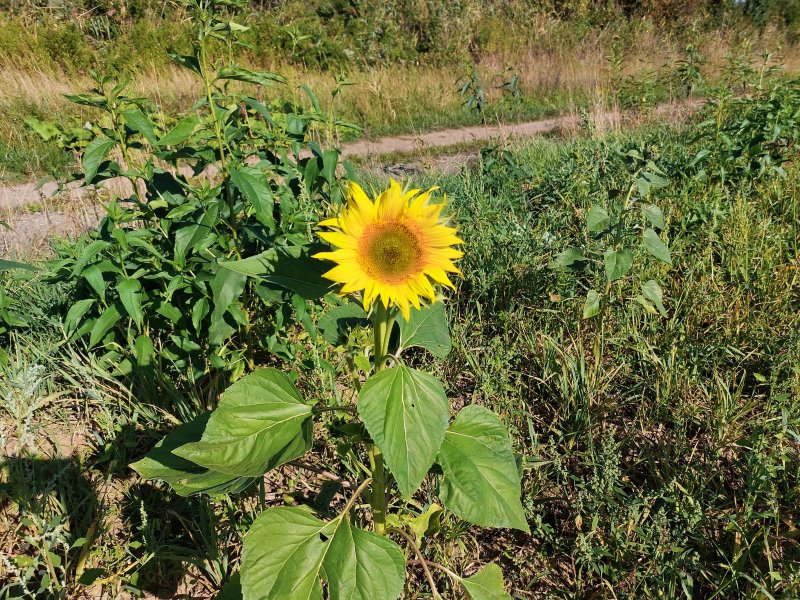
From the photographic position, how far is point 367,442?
54.5 inches

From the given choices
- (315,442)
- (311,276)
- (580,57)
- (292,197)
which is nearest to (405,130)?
(580,57)

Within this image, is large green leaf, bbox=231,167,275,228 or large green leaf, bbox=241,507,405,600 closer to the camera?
large green leaf, bbox=241,507,405,600

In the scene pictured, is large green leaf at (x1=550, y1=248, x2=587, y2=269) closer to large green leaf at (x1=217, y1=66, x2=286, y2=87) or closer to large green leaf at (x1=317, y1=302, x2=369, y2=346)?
large green leaf at (x1=317, y1=302, x2=369, y2=346)

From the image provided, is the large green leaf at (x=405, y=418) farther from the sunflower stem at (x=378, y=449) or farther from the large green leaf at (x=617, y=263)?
the large green leaf at (x=617, y=263)

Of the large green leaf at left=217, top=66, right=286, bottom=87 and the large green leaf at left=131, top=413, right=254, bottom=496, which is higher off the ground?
the large green leaf at left=217, top=66, right=286, bottom=87

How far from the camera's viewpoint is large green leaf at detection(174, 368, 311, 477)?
1193mm

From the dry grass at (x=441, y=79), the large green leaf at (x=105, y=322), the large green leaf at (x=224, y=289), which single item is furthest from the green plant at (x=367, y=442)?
the dry grass at (x=441, y=79)

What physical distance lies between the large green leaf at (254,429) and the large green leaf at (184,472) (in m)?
0.07

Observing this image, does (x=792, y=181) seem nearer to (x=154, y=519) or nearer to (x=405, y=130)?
(x=154, y=519)

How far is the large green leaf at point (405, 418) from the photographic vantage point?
1097 mm

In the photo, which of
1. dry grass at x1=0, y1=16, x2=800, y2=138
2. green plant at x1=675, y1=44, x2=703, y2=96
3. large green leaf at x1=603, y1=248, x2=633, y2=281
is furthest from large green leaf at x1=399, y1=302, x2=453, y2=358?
dry grass at x1=0, y1=16, x2=800, y2=138

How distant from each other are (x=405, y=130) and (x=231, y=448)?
7855mm

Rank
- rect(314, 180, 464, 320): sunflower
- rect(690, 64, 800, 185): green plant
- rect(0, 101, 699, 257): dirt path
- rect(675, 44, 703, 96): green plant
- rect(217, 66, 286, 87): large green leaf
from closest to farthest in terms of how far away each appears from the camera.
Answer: rect(314, 180, 464, 320): sunflower → rect(217, 66, 286, 87): large green leaf → rect(690, 64, 800, 185): green plant → rect(0, 101, 699, 257): dirt path → rect(675, 44, 703, 96): green plant

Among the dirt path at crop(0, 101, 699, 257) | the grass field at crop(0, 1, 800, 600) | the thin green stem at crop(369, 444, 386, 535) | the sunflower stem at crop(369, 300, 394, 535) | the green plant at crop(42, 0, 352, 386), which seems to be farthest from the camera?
the dirt path at crop(0, 101, 699, 257)
